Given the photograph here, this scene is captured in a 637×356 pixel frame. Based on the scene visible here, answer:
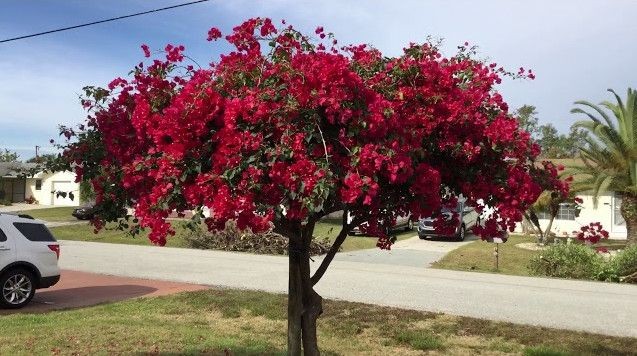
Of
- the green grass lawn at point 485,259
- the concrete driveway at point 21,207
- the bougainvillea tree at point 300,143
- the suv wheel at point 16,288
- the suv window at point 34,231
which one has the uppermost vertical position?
the bougainvillea tree at point 300,143

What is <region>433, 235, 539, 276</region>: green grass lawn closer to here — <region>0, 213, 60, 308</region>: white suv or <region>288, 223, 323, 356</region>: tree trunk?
<region>0, 213, 60, 308</region>: white suv

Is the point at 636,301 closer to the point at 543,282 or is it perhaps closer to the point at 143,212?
the point at 543,282

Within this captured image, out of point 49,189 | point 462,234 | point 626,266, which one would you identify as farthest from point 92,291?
point 49,189

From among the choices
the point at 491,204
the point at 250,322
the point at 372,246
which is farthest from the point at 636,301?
the point at 372,246

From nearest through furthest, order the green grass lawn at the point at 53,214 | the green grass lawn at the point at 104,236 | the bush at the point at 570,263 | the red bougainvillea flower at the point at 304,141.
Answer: the red bougainvillea flower at the point at 304,141 < the bush at the point at 570,263 < the green grass lawn at the point at 104,236 < the green grass lawn at the point at 53,214

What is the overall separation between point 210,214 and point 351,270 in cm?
1182

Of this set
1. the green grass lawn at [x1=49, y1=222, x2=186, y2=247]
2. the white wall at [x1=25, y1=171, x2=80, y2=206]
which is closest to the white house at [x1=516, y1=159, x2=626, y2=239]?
the green grass lawn at [x1=49, y1=222, x2=186, y2=247]

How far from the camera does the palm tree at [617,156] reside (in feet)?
69.8

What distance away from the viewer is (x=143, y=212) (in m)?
3.69

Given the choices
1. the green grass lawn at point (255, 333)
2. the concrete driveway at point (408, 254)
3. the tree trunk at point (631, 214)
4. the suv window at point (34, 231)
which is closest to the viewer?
the green grass lawn at point (255, 333)

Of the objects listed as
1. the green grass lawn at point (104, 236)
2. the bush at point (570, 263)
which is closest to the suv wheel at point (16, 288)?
the green grass lawn at point (104, 236)

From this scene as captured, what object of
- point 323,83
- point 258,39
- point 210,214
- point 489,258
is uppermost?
point 258,39

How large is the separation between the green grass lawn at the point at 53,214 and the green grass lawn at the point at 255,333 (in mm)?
30325

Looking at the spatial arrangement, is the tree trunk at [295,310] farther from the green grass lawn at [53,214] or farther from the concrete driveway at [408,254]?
the green grass lawn at [53,214]
